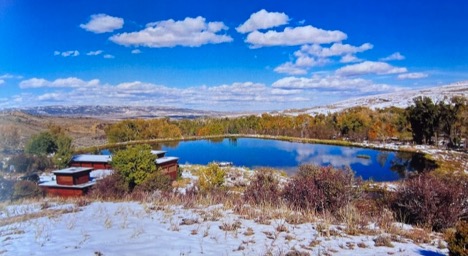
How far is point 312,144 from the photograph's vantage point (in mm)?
81250

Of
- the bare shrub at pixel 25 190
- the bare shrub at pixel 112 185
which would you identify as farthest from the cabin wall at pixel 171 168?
the bare shrub at pixel 25 190

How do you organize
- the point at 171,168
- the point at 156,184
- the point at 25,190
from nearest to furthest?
the point at 156,184 < the point at 25,190 < the point at 171,168

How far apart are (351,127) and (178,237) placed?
280 feet

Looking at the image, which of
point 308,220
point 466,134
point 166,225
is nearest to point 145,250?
point 166,225

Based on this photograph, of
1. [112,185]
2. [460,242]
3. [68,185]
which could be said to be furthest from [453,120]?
[460,242]

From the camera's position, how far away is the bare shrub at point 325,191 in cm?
971

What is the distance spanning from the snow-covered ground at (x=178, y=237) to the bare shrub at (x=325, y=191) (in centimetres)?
232

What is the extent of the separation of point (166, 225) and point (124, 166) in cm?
2200

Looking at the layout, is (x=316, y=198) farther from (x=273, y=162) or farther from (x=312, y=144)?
(x=312, y=144)

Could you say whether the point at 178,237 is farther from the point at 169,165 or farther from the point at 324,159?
the point at 324,159

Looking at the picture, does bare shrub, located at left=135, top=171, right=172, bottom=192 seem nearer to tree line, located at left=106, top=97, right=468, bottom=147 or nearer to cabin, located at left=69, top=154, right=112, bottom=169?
cabin, located at left=69, top=154, right=112, bottom=169

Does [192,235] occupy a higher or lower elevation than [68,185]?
higher

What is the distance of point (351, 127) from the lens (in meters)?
86.4

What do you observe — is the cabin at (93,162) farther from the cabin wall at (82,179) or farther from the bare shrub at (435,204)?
the bare shrub at (435,204)
